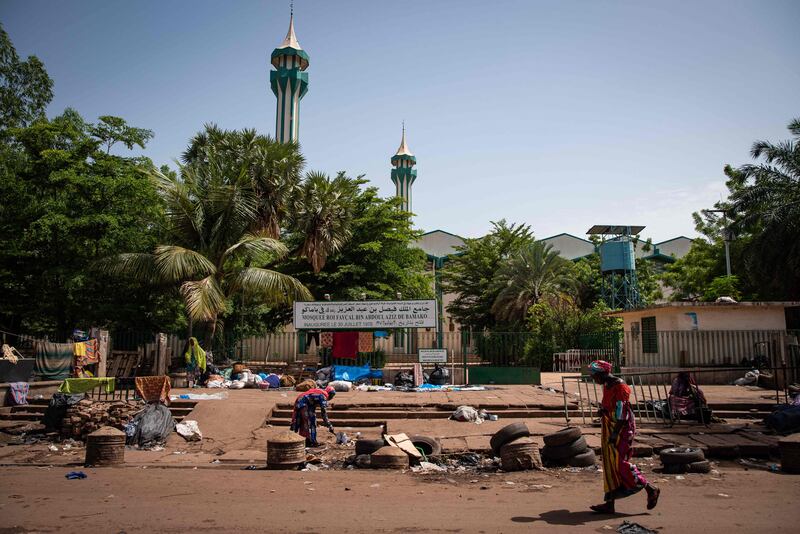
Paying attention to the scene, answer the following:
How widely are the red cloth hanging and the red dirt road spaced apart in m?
11.9

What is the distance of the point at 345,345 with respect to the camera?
20594mm

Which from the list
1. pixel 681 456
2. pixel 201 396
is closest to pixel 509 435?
pixel 681 456

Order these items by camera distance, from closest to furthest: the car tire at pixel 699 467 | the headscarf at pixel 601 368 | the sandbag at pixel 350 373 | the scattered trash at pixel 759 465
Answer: the headscarf at pixel 601 368 < the car tire at pixel 699 467 < the scattered trash at pixel 759 465 < the sandbag at pixel 350 373

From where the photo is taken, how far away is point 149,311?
22.0m

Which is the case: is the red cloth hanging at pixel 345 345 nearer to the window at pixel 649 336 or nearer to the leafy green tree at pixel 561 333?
the leafy green tree at pixel 561 333

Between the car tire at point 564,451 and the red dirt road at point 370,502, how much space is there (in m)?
0.44

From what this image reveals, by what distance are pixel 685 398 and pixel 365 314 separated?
437 inches

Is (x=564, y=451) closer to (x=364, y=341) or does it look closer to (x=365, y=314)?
(x=365, y=314)

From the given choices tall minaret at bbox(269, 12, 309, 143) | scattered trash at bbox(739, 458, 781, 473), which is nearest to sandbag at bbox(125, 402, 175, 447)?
scattered trash at bbox(739, 458, 781, 473)

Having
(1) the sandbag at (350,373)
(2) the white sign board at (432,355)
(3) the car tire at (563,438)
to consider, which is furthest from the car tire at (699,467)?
(1) the sandbag at (350,373)

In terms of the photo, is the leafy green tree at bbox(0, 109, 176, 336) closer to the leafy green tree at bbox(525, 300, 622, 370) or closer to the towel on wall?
the towel on wall

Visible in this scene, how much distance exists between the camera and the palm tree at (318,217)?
81.1 ft

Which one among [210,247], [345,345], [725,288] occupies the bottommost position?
[345,345]

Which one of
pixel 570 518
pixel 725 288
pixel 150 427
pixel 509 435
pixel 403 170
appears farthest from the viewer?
pixel 403 170
